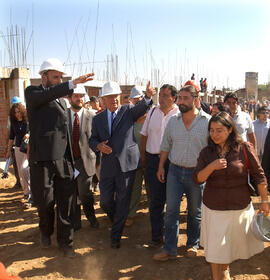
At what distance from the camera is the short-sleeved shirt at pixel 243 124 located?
5.08 metres

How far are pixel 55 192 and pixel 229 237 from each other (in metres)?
2.15

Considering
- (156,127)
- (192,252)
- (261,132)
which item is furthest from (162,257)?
(261,132)

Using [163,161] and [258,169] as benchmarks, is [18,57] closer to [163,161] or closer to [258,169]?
[163,161]

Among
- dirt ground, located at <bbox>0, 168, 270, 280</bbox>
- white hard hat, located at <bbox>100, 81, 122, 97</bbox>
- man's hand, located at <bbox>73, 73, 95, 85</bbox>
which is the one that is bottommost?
dirt ground, located at <bbox>0, 168, 270, 280</bbox>

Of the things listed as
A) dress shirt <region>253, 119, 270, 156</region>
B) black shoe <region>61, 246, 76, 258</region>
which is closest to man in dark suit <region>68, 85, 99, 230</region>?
black shoe <region>61, 246, 76, 258</region>

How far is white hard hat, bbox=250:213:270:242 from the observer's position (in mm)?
2891

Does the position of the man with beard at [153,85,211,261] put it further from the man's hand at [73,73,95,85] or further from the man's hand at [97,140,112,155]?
the man's hand at [73,73,95,85]

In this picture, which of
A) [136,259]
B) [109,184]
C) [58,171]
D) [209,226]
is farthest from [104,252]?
[209,226]

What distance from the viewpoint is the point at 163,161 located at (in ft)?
12.8

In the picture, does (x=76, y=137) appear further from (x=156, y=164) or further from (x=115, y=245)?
(x=115, y=245)

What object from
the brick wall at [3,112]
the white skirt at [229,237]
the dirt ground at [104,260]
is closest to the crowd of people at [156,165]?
the white skirt at [229,237]

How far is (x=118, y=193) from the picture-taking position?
4.16 meters

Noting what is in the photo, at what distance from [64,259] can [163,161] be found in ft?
5.45

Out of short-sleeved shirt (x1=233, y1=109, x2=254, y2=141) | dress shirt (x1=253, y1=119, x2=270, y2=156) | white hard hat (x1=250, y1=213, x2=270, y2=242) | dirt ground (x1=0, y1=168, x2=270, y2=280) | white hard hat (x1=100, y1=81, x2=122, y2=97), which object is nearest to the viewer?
white hard hat (x1=250, y1=213, x2=270, y2=242)
